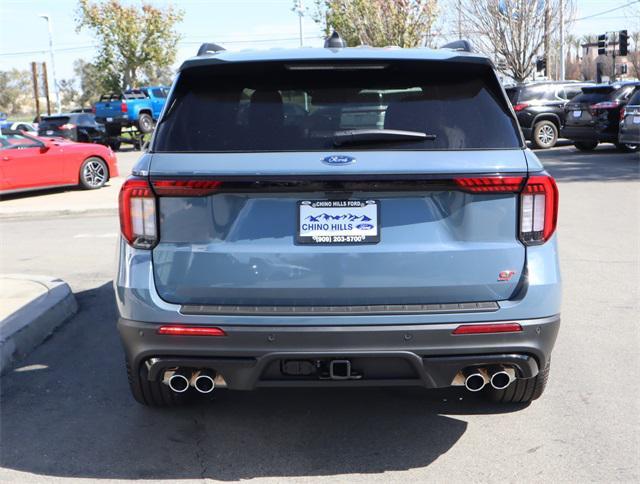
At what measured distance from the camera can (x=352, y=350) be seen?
3.63 meters

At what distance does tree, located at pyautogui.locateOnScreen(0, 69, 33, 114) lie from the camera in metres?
104

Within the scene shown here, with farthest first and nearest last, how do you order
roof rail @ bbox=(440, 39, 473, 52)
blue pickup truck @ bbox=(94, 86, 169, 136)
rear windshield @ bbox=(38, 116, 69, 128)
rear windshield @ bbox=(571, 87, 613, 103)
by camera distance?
blue pickup truck @ bbox=(94, 86, 169, 136), rear windshield @ bbox=(38, 116, 69, 128), rear windshield @ bbox=(571, 87, 613, 103), roof rail @ bbox=(440, 39, 473, 52)

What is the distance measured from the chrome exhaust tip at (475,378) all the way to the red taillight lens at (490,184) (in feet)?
2.78

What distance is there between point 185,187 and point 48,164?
1386cm

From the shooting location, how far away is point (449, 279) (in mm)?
3648

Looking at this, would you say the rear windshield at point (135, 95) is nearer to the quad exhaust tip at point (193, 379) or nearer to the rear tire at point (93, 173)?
the rear tire at point (93, 173)

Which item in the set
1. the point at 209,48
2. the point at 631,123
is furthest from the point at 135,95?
the point at 209,48

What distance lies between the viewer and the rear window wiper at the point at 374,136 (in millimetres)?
3691

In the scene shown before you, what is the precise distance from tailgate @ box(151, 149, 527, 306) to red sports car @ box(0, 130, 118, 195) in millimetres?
13398

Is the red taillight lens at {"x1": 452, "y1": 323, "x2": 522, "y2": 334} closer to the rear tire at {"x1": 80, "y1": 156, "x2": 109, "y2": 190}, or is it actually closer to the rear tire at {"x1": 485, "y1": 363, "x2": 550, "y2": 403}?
the rear tire at {"x1": 485, "y1": 363, "x2": 550, "y2": 403}

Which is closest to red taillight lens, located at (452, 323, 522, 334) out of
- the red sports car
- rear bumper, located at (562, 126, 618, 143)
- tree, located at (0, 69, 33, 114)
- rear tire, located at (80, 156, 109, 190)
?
the red sports car

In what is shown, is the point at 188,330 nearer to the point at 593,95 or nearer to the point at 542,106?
the point at 593,95

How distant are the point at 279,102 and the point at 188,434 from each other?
1.81m

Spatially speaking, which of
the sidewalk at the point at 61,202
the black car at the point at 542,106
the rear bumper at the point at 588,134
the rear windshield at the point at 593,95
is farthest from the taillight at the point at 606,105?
the sidewalk at the point at 61,202
